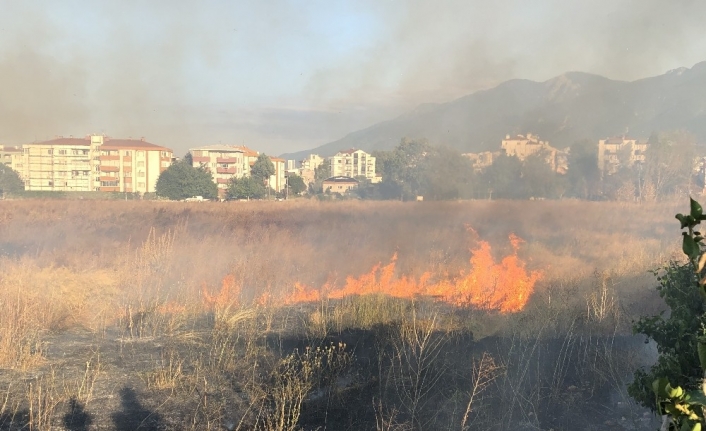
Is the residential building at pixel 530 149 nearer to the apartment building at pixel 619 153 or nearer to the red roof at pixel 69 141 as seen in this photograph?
the apartment building at pixel 619 153

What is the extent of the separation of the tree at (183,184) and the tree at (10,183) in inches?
390

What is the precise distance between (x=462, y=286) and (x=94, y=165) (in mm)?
51960

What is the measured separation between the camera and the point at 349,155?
111 metres

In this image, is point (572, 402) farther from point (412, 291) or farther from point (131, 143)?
point (131, 143)

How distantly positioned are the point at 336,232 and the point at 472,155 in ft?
29.5

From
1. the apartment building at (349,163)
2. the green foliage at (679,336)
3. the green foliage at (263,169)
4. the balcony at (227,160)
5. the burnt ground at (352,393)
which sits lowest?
the burnt ground at (352,393)

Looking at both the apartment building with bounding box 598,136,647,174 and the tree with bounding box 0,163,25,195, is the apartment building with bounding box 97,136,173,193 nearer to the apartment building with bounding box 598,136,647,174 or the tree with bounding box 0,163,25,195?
the tree with bounding box 0,163,25,195

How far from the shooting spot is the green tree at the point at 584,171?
26.1 m

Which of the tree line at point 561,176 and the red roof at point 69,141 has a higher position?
the red roof at point 69,141

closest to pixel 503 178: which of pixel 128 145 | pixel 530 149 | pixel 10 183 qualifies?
pixel 530 149

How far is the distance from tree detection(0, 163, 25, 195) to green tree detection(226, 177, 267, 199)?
609 inches

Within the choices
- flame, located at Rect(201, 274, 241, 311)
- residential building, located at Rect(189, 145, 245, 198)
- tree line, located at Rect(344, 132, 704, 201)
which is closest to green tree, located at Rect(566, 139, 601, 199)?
tree line, located at Rect(344, 132, 704, 201)

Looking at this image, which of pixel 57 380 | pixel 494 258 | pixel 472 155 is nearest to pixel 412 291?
pixel 494 258

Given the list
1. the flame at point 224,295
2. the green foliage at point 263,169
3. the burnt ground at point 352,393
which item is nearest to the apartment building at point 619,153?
the burnt ground at point 352,393
